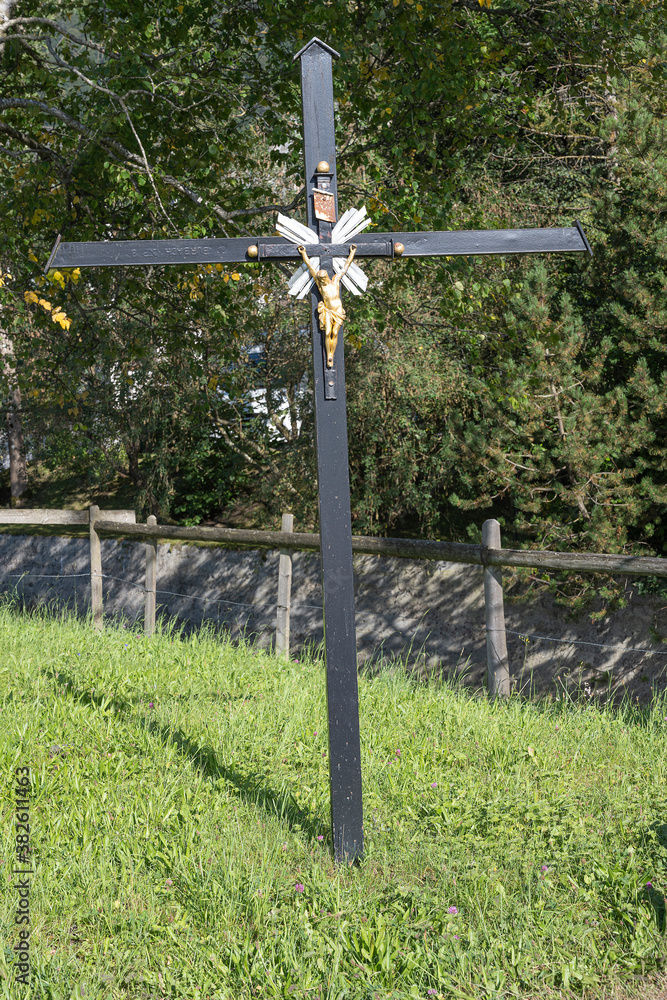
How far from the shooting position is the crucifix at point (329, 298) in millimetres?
2967

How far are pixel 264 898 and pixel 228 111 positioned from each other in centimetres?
633

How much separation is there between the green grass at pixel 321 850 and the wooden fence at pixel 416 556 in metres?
0.84

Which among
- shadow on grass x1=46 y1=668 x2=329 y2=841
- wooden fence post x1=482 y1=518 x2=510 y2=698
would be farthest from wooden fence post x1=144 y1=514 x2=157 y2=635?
wooden fence post x1=482 y1=518 x2=510 y2=698

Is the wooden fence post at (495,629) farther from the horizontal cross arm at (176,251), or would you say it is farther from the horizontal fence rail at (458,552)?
the horizontal cross arm at (176,251)

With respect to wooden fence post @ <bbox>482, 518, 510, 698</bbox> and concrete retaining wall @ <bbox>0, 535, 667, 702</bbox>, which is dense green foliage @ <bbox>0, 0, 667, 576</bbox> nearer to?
concrete retaining wall @ <bbox>0, 535, 667, 702</bbox>

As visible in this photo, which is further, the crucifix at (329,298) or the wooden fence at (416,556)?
the wooden fence at (416,556)

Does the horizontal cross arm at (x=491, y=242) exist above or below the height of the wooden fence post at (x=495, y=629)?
above

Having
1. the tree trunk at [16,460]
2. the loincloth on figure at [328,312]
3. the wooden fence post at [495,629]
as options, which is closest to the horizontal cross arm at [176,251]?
the loincloth on figure at [328,312]

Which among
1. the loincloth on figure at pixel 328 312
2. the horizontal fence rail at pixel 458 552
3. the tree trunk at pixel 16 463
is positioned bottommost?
the horizontal fence rail at pixel 458 552

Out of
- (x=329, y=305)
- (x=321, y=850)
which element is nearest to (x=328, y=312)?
(x=329, y=305)

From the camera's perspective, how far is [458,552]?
546cm

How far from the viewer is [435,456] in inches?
363

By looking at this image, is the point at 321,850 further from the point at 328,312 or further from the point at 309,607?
the point at 309,607

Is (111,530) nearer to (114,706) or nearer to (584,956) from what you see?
(114,706)
